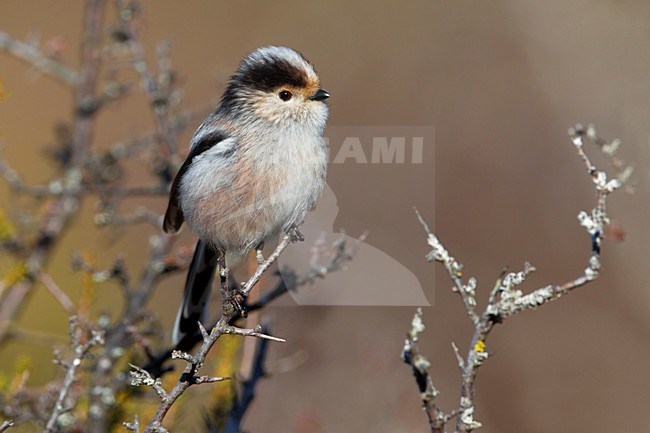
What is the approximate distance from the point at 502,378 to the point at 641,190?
1343 millimetres

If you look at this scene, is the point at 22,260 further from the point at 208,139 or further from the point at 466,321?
the point at 466,321

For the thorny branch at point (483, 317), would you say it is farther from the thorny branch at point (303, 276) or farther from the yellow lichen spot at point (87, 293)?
the yellow lichen spot at point (87, 293)

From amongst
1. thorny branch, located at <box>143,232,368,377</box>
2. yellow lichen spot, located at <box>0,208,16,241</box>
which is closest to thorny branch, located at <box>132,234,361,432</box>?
thorny branch, located at <box>143,232,368,377</box>

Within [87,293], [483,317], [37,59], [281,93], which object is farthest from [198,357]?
[37,59]

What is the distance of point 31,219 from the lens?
345 centimetres

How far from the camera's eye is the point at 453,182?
5.23m

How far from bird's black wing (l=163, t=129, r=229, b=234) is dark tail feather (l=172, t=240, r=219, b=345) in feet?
0.45

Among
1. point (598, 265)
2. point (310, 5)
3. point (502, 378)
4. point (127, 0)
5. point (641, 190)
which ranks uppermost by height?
point (310, 5)

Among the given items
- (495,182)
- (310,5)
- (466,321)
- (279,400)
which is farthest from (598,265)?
(310,5)

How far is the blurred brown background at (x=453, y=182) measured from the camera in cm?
362

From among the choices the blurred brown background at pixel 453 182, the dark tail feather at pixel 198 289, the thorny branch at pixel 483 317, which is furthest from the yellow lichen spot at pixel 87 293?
the thorny branch at pixel 483 317

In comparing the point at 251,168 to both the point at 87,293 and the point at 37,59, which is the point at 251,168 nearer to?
the point at 87,293

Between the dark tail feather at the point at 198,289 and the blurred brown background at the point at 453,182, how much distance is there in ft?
1.13

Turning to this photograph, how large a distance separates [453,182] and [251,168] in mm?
2662
